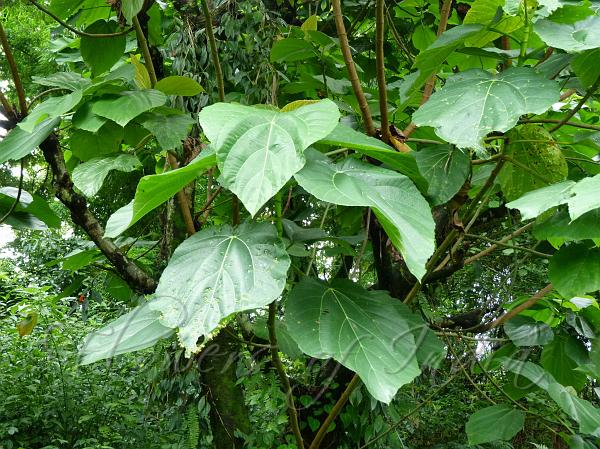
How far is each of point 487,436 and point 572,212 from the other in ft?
3.35

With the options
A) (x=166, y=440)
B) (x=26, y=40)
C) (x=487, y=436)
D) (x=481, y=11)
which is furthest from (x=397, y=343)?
(x=26, y=40)

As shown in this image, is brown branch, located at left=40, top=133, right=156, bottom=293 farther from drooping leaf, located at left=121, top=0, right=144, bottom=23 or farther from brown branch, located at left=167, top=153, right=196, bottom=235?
drooping leaf, located at left=121, top=0, right=144, bottom=23

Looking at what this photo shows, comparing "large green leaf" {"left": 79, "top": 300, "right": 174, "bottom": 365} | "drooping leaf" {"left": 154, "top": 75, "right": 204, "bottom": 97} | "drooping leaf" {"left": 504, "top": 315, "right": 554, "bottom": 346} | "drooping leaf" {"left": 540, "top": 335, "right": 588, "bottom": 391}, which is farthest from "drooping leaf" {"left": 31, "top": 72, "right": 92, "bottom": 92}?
"drooping leaf" {"left": 540, "top": 335, "right": 588, "bottom": 391}

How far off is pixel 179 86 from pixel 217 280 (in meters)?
0.57

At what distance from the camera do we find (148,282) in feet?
4.94

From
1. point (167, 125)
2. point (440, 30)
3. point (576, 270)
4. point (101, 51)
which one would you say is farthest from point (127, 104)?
point (576, 270)

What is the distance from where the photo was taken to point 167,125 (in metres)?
1.11

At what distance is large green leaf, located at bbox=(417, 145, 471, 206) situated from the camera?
36.4 inches

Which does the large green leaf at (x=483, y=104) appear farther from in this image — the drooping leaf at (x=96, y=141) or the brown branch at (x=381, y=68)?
the drooping leaf at (x=96, y=141)

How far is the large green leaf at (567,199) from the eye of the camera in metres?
0.66

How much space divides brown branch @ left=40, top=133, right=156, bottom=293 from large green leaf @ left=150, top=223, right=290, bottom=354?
593 millimetres

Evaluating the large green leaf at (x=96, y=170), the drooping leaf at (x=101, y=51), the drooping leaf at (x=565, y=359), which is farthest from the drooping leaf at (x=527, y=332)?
the drooping leaf at (x=101, y=51)

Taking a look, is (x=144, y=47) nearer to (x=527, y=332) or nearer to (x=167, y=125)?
(x=167, y=125)

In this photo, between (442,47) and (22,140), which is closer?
(442,47)
